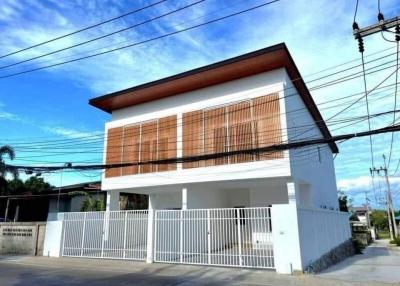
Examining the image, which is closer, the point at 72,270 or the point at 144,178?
the point at 72,270

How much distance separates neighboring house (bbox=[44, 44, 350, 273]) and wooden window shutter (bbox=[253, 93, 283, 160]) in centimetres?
4

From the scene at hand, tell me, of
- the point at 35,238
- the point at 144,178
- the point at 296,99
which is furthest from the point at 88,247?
the point at 296,99

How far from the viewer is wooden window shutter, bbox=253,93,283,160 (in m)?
14.9

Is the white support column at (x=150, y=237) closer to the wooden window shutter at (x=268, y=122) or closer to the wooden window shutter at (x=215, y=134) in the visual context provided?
the wooden window shutter at (x=215, y=134)

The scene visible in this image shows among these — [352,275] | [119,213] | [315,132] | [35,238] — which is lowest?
[352,275]

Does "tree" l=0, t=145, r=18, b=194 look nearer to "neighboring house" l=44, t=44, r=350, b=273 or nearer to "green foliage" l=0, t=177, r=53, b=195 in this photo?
"neighboring house" l=44, t=44, r=350, b=273

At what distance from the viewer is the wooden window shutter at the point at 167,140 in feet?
57.6

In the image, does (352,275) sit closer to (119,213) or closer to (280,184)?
(280,184)

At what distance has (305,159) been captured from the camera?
58.9ft

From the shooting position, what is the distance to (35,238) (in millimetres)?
16750

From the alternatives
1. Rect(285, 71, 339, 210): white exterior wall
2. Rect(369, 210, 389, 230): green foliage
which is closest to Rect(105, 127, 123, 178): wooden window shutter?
Rect(285, 71, 339, 210): white exterior wall

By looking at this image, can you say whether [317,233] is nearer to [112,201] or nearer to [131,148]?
[131,148]

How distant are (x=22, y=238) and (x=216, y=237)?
10421mm

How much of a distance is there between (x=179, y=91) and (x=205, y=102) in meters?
1.67
